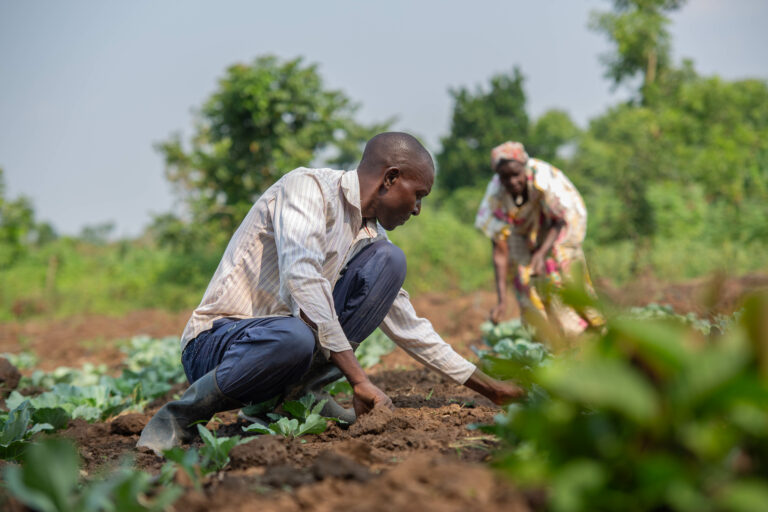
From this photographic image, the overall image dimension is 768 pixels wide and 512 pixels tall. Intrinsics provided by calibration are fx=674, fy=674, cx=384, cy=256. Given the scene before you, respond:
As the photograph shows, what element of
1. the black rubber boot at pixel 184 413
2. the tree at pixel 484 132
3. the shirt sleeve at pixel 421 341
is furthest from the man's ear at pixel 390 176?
the tree at pixel 484 132

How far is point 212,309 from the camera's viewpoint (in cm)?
275

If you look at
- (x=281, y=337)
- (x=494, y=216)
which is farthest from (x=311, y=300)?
(x=494, y=216)

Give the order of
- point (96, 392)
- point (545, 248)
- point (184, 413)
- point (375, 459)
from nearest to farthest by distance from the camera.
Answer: point (375, 459)
point (184, 413)
point (96, 392)
point (545, 248)

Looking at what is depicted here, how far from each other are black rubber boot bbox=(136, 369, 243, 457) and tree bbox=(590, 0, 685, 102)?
85.7 ft

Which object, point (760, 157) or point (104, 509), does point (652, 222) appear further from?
point (104, 509)

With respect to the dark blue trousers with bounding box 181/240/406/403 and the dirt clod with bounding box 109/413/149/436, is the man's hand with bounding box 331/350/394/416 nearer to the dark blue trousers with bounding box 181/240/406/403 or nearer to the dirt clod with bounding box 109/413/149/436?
the dark blue trousers with bounding box 181/240/406/403

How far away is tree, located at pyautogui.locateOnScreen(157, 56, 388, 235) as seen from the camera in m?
11.4

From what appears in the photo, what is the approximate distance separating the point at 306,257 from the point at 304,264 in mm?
27

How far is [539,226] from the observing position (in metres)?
5.47

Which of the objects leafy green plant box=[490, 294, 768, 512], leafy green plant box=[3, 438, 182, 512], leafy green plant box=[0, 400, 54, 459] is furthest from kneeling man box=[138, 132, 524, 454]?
leafy green plant box=[490, 294, 768, 512]

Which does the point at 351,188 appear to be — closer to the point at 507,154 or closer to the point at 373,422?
the point at 373,422

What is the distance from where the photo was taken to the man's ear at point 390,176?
272 centimetres

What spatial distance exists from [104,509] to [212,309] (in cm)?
134

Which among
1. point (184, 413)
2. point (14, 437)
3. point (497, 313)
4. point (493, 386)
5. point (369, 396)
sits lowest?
point (14, 437)
